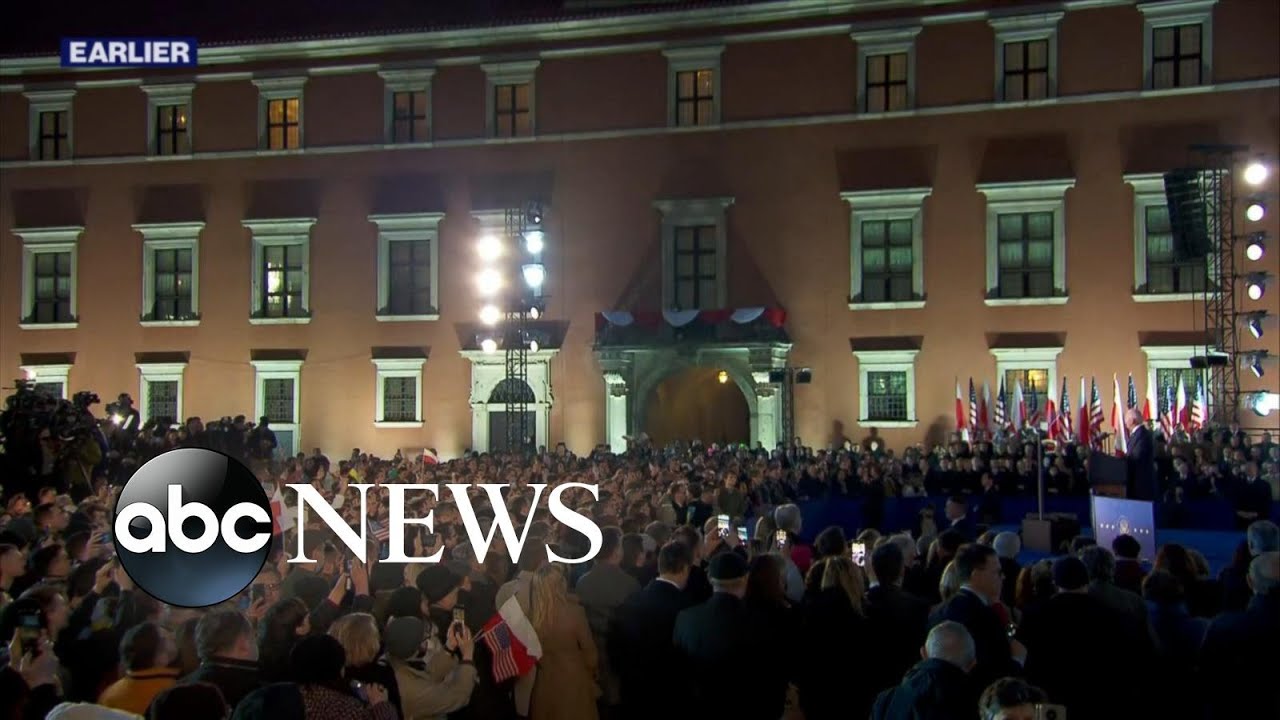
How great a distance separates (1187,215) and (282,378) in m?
23.5

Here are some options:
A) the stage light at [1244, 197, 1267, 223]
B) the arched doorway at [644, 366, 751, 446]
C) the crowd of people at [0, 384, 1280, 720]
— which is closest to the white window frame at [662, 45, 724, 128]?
the arched doorway at [644, 366, 751, 446]

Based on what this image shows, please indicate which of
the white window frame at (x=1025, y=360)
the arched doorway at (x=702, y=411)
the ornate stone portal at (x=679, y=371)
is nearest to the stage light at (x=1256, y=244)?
the white window frame at (x=1025, y=360)

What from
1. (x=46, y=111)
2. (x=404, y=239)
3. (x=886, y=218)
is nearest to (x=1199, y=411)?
(x=886, y=218)

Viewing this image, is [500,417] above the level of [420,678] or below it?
above

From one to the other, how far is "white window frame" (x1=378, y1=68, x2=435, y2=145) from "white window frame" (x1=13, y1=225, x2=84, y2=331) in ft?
31.7

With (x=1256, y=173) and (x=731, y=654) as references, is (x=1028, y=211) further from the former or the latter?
(x=731, y=654)

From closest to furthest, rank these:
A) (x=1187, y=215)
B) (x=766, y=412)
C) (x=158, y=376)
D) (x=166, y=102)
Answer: (x=1187, y=215) < (x=766, y=412) < (x=158, y=376) < (x=166, y=102)

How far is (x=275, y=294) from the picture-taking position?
3553cm

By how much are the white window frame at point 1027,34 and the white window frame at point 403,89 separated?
14759mm

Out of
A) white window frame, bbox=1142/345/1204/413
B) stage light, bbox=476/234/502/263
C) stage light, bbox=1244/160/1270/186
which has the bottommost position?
white window frame, bbox=1142/345/1204/413

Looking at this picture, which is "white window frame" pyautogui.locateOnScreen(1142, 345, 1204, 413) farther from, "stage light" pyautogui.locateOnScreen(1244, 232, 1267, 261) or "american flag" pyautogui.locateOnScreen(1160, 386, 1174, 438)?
"stage light" pyautogui.locateOnScreen(1244, 232, 1267, 261)

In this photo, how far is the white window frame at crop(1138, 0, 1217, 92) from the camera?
28594mm

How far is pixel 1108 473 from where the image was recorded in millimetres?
19188

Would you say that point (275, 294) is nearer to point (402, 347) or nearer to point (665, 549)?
point (402, 347)
